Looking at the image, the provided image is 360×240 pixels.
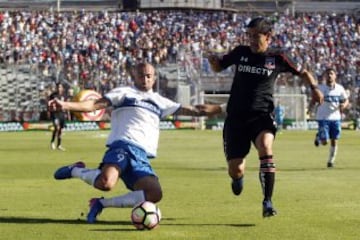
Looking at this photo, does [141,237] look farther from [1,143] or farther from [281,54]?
[1,143]

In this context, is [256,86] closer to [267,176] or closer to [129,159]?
[267,176]

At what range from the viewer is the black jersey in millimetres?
12984

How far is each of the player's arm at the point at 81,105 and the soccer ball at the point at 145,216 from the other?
49.4 inches

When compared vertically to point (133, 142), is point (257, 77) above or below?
above

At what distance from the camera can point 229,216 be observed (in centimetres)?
1264

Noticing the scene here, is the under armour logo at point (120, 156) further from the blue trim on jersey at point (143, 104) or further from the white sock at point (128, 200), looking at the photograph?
the blue trim on jersey at point (143, 104)

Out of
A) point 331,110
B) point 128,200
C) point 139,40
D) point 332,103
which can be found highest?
point 128,200

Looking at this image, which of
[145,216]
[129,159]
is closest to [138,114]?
[129,159]

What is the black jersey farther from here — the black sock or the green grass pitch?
the green grass pitch

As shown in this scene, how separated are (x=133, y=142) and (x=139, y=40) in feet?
165

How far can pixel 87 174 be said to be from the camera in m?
12.0

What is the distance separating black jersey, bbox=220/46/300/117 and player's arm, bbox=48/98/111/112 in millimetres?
2251

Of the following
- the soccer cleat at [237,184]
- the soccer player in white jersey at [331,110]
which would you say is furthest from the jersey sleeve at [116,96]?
the soccer player in white jersey at [331,110]

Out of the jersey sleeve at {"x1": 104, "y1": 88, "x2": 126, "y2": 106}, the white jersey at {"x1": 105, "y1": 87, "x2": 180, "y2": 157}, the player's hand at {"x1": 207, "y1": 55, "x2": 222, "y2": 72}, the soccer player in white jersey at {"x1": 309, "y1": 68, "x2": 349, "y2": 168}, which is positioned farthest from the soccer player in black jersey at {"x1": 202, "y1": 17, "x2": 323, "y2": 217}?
the soccer player in white jersey at {"x1": 309, "y1": 68, "x2": 349, "y2": 168}
